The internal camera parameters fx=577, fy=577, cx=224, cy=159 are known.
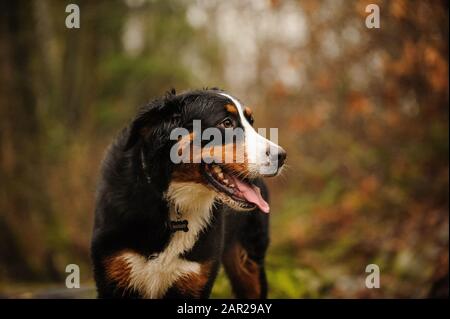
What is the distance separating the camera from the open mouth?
408 centimetres

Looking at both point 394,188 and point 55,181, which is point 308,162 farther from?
point 55,181

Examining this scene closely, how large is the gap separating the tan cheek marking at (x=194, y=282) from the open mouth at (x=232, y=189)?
58 centimetres

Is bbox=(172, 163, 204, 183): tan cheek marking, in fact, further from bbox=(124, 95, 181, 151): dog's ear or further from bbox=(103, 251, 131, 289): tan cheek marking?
bbox=(103, 251, 131, 289): tan cheek marking

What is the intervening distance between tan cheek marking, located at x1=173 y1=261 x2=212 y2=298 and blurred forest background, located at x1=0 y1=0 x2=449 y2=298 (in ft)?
5.28

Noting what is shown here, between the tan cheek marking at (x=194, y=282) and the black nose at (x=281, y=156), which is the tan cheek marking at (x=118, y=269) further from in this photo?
the black nose at (x=281, y=156)

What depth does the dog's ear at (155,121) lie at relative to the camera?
13.5 feet

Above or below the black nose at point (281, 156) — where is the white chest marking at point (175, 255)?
below

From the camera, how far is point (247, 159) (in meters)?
4.06

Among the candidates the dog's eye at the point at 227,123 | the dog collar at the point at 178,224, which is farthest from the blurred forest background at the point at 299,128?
the dog's eye at the point at 227,123

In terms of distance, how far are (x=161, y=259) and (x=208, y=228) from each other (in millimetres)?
437

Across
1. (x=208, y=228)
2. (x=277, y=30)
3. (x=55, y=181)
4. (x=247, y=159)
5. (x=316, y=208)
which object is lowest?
(x=316, y=208)

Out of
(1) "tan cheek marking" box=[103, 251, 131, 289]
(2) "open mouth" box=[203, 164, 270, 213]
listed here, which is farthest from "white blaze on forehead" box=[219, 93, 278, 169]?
(1) "tan cheek marking" box=[103, 251, 131, 289]

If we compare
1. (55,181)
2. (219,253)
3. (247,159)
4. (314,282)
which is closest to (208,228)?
(219,253)

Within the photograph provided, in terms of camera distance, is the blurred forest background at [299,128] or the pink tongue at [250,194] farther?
the blurred forest background at [299,128]
